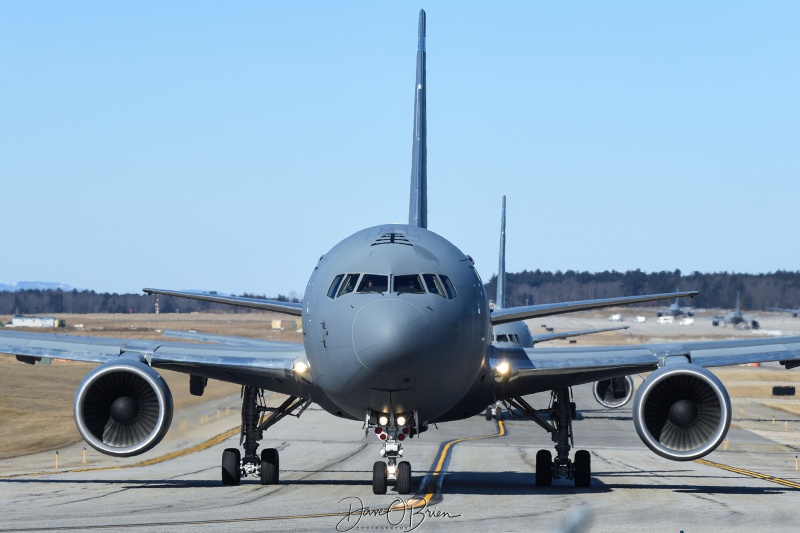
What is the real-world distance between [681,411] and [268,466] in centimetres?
891

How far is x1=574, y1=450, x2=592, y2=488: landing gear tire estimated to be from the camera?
84.5 feet

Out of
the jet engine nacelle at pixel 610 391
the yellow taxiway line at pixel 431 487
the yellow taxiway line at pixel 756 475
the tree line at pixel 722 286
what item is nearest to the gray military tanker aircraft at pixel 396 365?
the yellow taxiway line at pixel 431 487

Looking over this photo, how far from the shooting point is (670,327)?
141125mm

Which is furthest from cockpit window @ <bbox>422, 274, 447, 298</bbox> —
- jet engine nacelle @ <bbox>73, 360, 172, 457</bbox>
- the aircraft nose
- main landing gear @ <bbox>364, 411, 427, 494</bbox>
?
jet engine nacelle @ <bbox>73, 360, 172, 457</bbox>

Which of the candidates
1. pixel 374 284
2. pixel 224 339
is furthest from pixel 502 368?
pixel 224 339

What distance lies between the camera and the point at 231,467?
2531 cm

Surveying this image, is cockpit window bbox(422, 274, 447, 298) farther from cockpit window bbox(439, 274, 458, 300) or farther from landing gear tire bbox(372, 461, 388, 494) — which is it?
landing gear tire bbox(372, 461, 388, 494)

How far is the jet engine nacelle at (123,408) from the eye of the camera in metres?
22.1

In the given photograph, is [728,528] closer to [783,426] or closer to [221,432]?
[221,432]

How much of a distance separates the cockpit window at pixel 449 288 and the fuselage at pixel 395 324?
0.02m

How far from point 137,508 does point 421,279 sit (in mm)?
6155

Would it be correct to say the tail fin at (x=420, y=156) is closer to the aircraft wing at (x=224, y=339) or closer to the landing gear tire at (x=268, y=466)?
the aircraft wing at (x=224, y=339)

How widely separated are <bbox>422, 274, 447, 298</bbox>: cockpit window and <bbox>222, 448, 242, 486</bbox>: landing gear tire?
734cm

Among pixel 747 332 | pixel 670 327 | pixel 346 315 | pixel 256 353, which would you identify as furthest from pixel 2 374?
pixel 670 327
